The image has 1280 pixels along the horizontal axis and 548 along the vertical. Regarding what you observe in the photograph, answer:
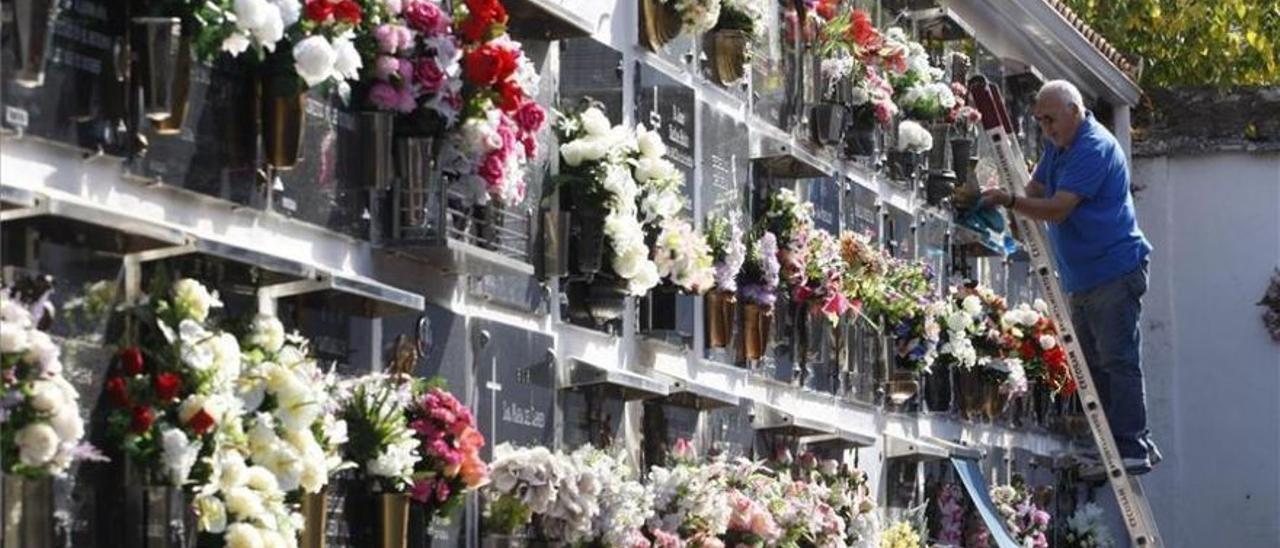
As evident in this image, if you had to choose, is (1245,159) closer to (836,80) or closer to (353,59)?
(836,80)

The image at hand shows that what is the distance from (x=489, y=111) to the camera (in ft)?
33.8

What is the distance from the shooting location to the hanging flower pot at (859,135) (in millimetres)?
16172

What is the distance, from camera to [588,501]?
36.7 feet

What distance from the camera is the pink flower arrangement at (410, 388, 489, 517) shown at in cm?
1001

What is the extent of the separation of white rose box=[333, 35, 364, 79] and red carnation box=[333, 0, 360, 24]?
0.05 m

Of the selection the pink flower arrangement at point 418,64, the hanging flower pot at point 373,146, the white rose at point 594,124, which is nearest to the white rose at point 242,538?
the hanging flower pot at point 373,146

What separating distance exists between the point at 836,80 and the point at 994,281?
172 inches

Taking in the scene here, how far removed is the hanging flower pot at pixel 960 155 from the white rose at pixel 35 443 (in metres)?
11.0

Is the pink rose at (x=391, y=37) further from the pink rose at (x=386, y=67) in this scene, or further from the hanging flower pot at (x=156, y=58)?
the hanging flower pot at (x=156, y=58)

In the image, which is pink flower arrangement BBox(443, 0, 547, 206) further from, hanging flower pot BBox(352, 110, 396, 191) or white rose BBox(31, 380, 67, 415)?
white rose BBox(31, 380, 67, 415)

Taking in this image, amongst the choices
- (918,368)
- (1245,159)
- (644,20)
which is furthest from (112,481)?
(1245,159)

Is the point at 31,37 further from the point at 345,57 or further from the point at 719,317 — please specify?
the point at 719,317

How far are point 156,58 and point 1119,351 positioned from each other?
7.94m

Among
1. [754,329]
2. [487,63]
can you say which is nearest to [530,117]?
[487,63]
